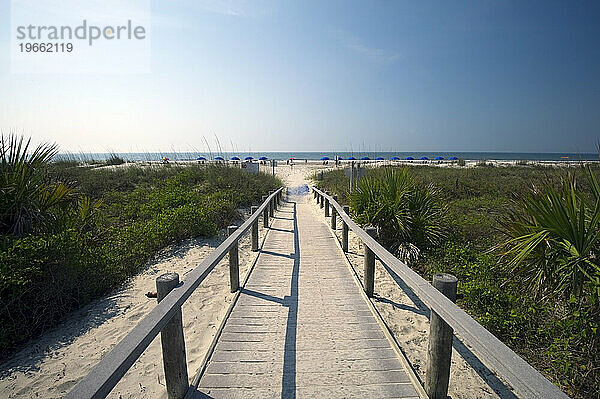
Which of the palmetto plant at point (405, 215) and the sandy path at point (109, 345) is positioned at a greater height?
the palmetto plant at point (405, 215)

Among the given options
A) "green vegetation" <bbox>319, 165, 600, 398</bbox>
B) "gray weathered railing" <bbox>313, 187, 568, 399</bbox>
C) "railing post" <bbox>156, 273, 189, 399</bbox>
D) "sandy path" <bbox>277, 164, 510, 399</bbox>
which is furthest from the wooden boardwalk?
"green vegetation" <bbox>319, 165, 600, 398</bbox>

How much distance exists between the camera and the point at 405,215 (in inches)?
265

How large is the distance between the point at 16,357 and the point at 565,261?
6.41 m

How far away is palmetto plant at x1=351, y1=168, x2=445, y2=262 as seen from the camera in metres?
6.64

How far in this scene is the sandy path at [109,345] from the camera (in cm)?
315

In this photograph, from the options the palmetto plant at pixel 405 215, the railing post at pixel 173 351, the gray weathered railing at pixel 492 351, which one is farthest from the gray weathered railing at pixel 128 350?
the palmetto plant at pixel 405 215

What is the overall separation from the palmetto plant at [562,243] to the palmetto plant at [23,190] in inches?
281

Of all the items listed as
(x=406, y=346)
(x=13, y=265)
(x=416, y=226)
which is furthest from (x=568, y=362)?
(x=13, y=265)

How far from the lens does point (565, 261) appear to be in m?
3.19

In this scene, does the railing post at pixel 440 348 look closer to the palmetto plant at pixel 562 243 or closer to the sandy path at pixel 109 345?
the palmetto plant at pixel 562 243

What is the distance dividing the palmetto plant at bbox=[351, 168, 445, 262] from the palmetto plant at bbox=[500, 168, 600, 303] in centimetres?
281

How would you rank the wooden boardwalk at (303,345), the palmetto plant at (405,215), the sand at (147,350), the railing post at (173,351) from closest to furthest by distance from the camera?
the railing post at (173,351)
the wooden boardwalk at (303,345)
the sand at (147,350)
the palmetto plant at (405,215)

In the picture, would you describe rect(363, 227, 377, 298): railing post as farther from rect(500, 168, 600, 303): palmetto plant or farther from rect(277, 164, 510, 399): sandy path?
rect(500, 168, 600, 303): palmetto plant

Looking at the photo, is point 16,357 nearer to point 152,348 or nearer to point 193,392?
point 152,348
